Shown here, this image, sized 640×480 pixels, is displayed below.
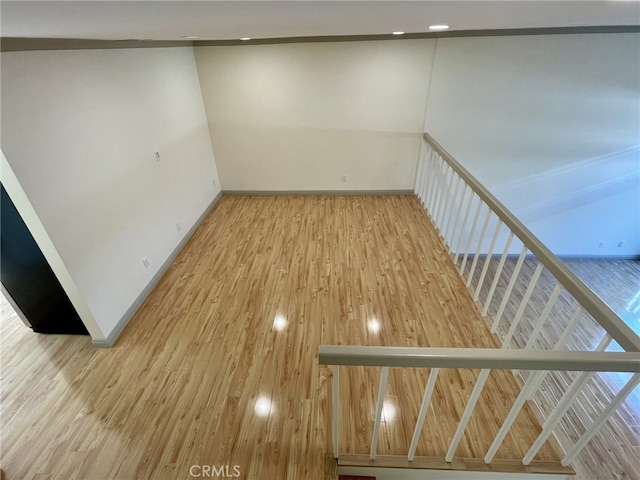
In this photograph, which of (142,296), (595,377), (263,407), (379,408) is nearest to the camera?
(379,408)

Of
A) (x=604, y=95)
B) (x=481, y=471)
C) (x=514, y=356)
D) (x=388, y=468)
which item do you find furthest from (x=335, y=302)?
(x=604, y=95)

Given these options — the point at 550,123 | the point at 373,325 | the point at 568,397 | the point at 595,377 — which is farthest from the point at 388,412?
the point at 550,123

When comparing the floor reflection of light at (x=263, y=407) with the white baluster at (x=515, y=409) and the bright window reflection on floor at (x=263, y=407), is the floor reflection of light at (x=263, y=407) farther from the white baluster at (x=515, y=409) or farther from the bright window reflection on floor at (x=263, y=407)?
the white baluster at (x=515, y=409)

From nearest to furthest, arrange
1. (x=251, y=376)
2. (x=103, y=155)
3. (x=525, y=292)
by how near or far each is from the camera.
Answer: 1. (x=251, y=376)
2. (x=103, y=155)
3. (x=525, y=292)

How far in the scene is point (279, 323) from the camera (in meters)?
2.41

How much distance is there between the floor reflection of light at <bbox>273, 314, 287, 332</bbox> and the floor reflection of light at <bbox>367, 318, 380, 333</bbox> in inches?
26.9

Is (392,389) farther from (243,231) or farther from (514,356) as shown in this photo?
(243,231)

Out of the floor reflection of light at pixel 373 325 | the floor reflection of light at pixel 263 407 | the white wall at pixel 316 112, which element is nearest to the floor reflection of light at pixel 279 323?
the floor reflection of light at pixel 263 407

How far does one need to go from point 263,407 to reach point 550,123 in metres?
4.94

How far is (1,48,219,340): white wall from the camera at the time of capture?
1730mm

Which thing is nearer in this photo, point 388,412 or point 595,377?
point 388,412

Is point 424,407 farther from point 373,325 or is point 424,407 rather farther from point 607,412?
point 373,325

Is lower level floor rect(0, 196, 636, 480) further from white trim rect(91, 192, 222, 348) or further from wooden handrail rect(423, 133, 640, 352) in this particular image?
wooden handrail rect(423, 133, 640, 352)

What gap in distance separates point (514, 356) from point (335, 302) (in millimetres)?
1636
